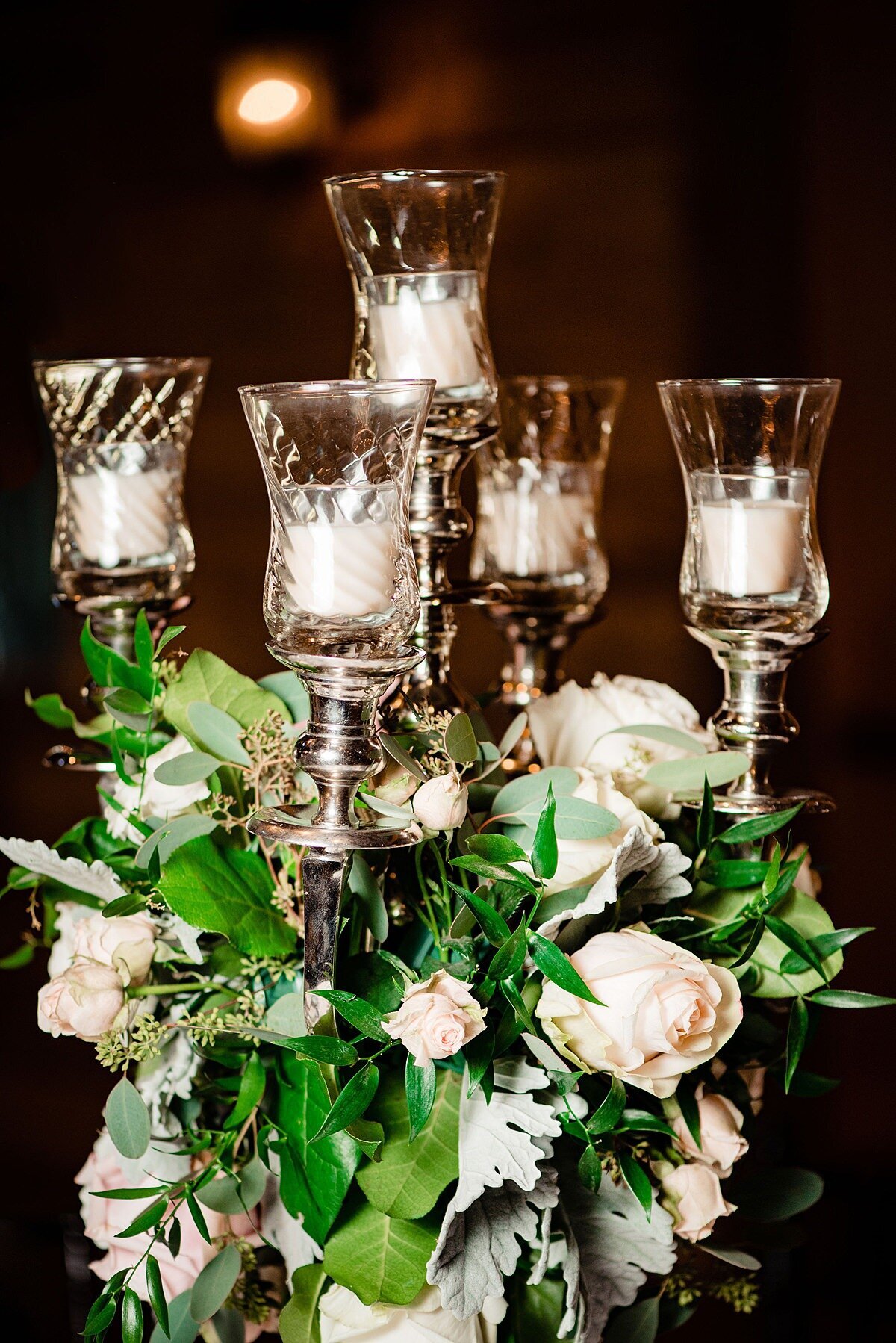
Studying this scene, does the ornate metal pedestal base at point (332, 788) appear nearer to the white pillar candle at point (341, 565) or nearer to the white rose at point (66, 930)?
the white pillar candle at point (341, 565)

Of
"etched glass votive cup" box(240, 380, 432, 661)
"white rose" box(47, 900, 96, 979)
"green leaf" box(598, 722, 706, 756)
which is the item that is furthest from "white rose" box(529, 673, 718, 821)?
"white rose" box(47, 900, 96, 979)

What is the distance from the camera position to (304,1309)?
0.72m

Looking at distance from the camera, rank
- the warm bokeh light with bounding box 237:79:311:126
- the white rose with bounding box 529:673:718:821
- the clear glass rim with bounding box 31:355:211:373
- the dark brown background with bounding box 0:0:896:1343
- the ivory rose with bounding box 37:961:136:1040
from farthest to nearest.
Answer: the warm bokeh light with bounding box 237:79:311:126 < the dark brown background with bounding box 0:0:896:1343 < the clear glass rim with bounding box 31:355:211:373 < the white rose with bounding box 529:673:718:821 < the ivory rose with bounding box 37:961:136:1040

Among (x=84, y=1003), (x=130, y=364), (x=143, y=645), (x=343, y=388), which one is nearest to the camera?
(x=343, y=388)

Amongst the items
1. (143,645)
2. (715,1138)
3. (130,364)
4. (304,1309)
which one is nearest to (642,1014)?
(715,1138)

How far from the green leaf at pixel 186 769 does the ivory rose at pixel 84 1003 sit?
0.11 meters

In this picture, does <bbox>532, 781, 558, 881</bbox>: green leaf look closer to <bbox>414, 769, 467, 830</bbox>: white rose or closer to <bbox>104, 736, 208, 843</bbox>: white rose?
<bbox>414, 769, 467, 830</bbox>: white rose

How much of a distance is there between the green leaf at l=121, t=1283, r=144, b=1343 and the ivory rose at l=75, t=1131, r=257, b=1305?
0.06 m

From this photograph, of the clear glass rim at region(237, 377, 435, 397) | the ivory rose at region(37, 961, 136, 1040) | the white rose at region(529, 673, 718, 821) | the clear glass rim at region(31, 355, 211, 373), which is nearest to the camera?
the clear glass rim at region(237, 377, 435, 397)

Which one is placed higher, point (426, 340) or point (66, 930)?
point (426, 340)

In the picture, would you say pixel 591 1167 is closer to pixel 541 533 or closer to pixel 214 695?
pixel 214 695

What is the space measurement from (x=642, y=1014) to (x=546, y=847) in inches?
3.6

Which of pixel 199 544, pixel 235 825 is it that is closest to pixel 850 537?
pixel 199 544

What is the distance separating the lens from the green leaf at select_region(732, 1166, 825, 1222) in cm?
79
